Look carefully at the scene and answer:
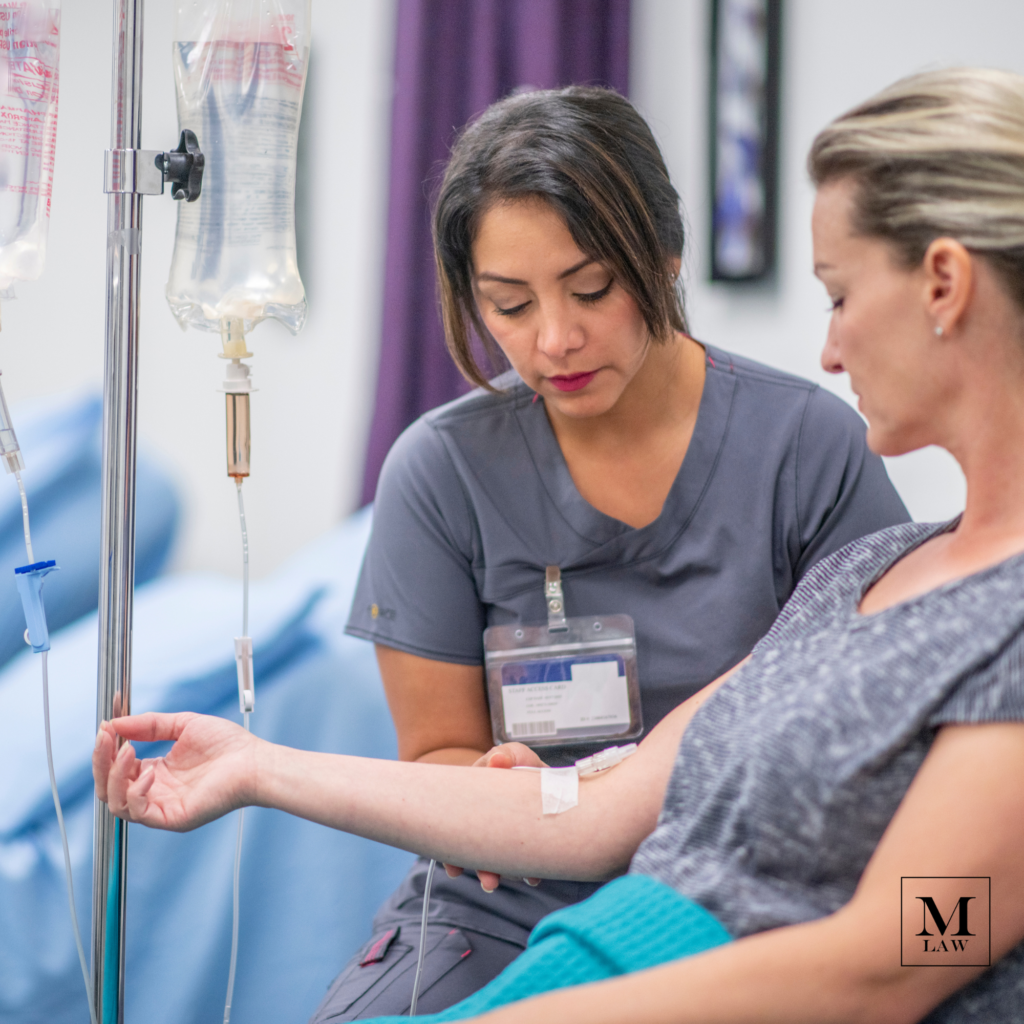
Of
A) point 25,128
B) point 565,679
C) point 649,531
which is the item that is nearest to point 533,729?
point 565,679

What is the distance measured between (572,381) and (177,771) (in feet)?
1.97

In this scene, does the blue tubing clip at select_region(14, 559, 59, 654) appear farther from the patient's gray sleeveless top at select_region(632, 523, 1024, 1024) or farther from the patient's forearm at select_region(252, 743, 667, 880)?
the patient's gray sleeveless top at select_region(632, 523, 1024, 1024)

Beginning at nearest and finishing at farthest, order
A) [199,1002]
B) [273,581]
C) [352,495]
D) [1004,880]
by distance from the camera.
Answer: [1004,880], [199,1002], [273,581], [352,495]

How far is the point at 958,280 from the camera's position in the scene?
0.76 metres

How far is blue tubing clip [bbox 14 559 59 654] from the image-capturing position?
0.96 m

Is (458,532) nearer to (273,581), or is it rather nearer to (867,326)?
(867,326)

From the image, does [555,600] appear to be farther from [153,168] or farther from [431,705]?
[153,168]

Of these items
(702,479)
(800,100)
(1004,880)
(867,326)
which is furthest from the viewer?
(800,100)

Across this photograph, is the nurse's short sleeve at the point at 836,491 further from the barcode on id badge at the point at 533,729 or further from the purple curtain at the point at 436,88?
the purple curtain at the point at 436,88

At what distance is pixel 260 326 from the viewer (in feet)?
8.13

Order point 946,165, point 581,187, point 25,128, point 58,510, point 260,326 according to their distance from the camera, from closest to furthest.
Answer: point 946,165 → point 25,128 → point 581,187 → point 58,510 → point 260,326

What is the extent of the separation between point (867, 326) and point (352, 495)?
1.81 m

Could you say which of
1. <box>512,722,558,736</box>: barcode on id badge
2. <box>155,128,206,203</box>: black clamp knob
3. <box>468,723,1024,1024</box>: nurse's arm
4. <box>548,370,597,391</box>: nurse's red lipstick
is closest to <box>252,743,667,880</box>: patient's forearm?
<box>512,722,558,736</box>: barcode on id badge

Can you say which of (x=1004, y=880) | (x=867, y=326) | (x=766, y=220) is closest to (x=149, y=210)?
(x=766, y=220)
